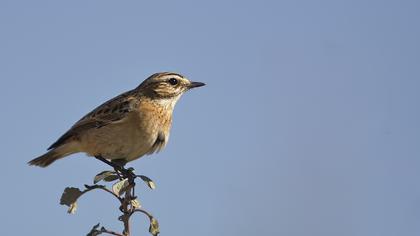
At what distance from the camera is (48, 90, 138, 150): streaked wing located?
962 centimetres

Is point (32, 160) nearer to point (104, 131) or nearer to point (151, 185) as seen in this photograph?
point (104, 131)

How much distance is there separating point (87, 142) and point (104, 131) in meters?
0.36

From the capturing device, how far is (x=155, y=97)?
33.8ft

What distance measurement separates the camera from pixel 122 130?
9320mm

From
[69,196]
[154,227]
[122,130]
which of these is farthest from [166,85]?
[154,227]

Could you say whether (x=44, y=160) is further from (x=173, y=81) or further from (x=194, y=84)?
(x=194, y=84)

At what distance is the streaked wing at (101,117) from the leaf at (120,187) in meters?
3.31

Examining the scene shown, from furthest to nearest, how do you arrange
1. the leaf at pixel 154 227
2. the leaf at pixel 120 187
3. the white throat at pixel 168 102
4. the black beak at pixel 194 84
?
the black beak at pixel 194 84
the white throat at pixel 168 102
the leaf at pixel 120 187
the leaf at pixel 154 227

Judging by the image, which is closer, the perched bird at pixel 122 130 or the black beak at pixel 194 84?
the perched bird at pixel 122 130

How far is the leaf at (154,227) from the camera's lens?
19.2 feet

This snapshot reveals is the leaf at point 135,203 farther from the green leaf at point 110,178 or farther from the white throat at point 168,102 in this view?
the white throat at point 168,102

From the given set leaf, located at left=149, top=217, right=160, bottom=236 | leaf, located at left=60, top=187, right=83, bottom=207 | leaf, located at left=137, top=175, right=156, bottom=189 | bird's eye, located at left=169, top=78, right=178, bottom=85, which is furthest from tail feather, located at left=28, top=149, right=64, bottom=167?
leaf, located at left=149, top=217, right=160, bottom=236

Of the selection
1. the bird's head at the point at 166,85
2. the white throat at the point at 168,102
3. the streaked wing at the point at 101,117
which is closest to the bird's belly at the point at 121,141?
the streaked wing at the point at 101,117

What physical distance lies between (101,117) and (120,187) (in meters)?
3.65
